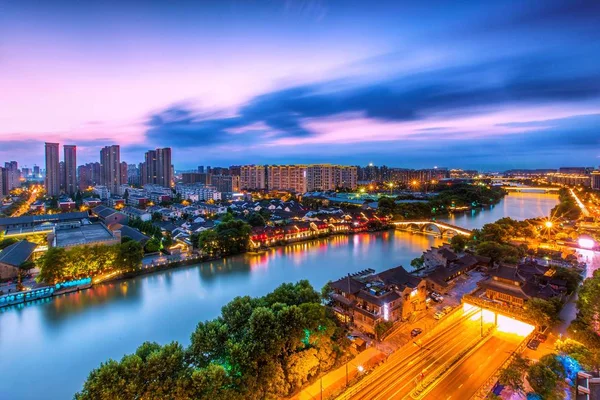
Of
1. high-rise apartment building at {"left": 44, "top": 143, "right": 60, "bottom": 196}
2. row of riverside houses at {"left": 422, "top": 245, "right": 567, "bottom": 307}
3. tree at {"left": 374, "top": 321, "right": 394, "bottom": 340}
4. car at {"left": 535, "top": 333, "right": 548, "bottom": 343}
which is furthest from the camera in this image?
high-rise apartment building at {"left": 44, "top": 143, "right": 60, "bottom": 196}

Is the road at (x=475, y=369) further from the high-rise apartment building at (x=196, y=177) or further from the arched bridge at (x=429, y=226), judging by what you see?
the high-rise apartment building at (x=196, y=177)

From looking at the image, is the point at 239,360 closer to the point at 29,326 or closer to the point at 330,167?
the point at 29,326

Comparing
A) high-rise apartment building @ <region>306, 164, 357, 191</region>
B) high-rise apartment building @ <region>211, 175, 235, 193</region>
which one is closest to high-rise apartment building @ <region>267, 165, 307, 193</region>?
high-rise apartment building @ <region>306, 164, 357, 191</region>

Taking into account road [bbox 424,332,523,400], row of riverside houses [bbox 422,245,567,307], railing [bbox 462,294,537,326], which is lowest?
road [bbox 424,332,523,400]

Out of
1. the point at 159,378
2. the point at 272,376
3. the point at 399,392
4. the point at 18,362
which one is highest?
the point at 159,378

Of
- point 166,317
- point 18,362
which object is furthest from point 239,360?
point 18,362

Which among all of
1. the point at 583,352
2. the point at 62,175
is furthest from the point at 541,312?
the point at 62,175

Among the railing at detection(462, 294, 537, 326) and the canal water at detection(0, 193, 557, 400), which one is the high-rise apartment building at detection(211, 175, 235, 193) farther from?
the railing at detection(462, 294, 537, 326)
